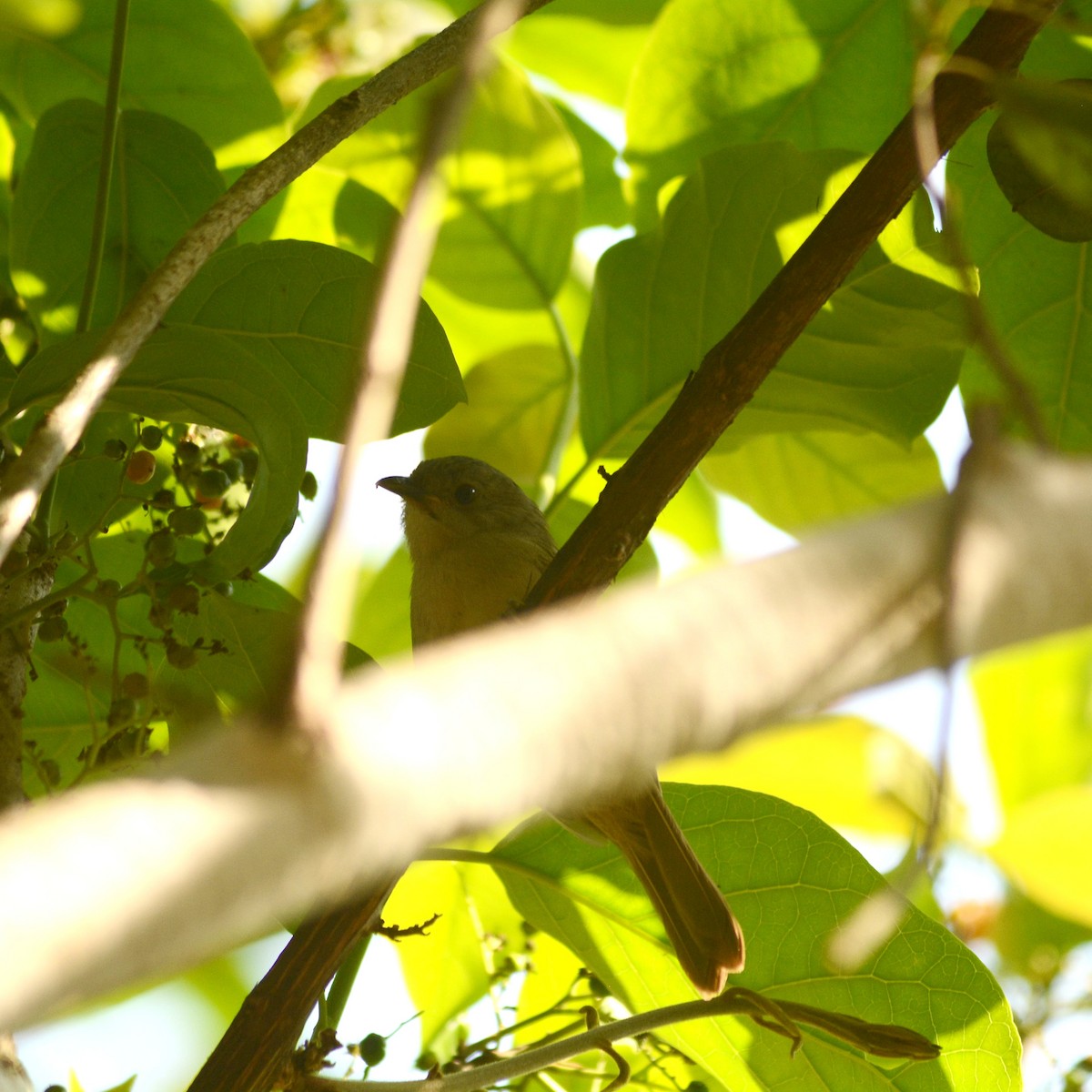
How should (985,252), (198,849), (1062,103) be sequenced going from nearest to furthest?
(198,849), (1062,103), (985,252)

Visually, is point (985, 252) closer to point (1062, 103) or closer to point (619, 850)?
point (1062, 103)

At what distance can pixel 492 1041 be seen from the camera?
2.07 m

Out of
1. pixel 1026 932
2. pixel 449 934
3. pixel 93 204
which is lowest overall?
pixel 1026 932

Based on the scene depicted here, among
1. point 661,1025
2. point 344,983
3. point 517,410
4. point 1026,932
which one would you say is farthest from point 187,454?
point 1026,932

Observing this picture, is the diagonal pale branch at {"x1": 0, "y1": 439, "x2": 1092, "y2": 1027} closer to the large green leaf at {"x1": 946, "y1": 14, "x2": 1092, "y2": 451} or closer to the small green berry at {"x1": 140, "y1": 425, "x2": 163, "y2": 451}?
the small green berry at {"x1": 140, "y1": 425, "x2": 163, "y2": 451}

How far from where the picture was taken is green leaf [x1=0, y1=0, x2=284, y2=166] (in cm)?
249

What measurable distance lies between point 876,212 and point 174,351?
0.98m

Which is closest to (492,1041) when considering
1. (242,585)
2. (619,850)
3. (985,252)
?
(619,850)

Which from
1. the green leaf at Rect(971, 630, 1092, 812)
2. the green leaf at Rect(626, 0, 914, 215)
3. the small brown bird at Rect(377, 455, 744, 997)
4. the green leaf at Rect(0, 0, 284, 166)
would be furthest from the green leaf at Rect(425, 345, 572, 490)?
the green leaf at Rect(971, 630, 1092, 812)

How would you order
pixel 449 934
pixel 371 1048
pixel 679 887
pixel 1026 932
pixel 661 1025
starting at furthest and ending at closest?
1. pixel 1026 932
2. pixel 449 934
3. pixel 679 887
4. pixel 371 1048
5. pixel 661 1025

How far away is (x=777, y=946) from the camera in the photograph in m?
2.25

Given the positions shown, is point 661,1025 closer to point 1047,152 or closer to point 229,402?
point 229,402

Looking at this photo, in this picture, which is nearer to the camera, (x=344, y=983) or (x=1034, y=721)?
(x=344, y=983)

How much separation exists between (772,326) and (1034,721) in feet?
8.07
